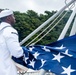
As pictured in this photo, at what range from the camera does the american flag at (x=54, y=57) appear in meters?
4.96

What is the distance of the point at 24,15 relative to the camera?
4719 cm

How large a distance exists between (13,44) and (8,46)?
0.11m

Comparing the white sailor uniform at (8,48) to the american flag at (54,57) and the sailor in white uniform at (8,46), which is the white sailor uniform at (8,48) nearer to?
the sailor in white uniform at (8,46)

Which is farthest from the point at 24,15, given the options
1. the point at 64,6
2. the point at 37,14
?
the point at 64,6

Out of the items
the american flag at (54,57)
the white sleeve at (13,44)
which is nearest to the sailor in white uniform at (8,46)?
the white sleeve at (13,44)

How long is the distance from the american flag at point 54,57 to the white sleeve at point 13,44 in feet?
0.97

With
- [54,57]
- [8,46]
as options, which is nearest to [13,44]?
[8,46]

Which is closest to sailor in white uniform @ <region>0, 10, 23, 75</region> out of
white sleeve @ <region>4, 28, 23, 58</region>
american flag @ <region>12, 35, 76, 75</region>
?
white sleeve @ <region>4, 28, 23, 58</region>

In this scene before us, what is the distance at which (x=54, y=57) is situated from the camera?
16.9ft

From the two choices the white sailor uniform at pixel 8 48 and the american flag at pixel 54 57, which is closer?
the white sailor uniform at pixel 8 48

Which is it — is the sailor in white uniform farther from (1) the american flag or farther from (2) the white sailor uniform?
(1) the american flag

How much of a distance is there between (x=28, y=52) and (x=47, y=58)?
0.31m

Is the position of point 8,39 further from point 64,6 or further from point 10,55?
point 64,6

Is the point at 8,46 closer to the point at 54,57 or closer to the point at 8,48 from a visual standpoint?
the point at 8,48
